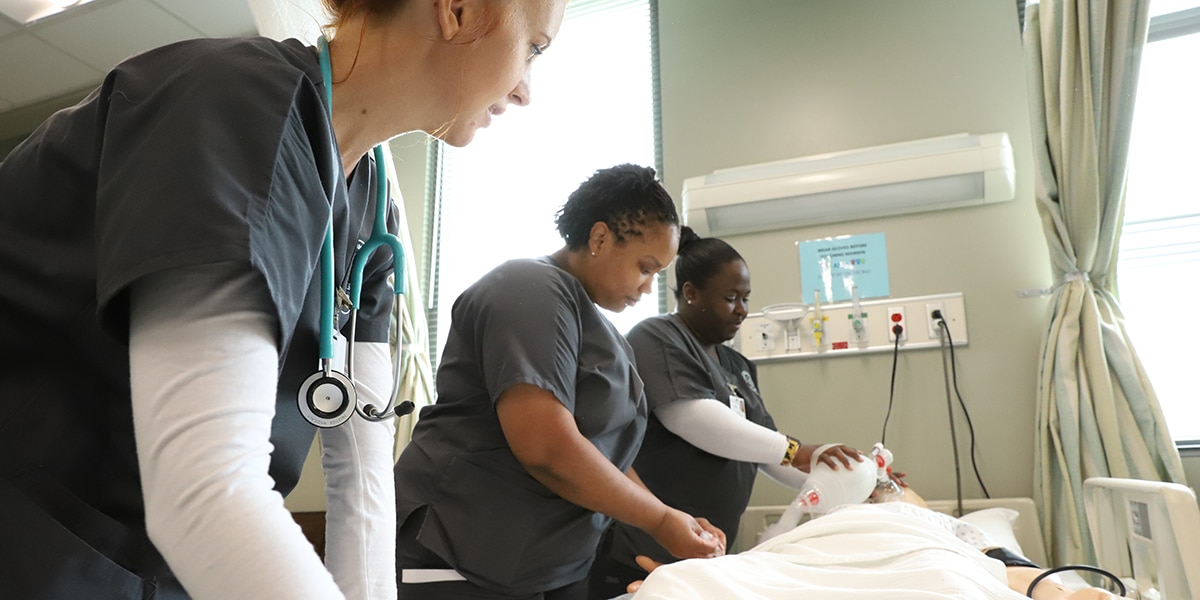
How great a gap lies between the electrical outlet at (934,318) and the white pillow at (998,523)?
597 mm

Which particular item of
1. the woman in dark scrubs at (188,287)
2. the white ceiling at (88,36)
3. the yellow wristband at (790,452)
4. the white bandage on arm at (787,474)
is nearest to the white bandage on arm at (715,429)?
the yellow wristband at (790,452)

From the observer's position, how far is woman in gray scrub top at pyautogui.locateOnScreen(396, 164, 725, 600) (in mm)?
1447

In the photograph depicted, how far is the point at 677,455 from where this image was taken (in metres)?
2.17

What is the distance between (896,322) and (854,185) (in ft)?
1.66

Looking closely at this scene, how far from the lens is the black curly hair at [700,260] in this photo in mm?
2385

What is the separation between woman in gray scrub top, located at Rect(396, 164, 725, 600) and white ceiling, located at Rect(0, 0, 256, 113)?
2.14 meters

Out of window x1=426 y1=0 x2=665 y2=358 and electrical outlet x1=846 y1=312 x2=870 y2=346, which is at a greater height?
window x1=426 y1=0 x2=665 y2=358

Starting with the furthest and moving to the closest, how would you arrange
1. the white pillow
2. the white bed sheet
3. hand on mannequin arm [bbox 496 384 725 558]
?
the white pillow < hand on mannequin arm [bbox 496 384 725 558] < the white bed sheet

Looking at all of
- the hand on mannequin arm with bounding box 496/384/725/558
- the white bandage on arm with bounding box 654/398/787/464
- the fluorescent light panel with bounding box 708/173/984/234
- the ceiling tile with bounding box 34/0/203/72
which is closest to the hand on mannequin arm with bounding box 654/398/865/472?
the white bandage on arm with bounding box 654/398/787/464

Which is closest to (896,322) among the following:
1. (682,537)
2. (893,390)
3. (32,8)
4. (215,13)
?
(893,390)

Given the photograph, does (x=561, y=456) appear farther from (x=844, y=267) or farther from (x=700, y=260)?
(x=844, y=267)

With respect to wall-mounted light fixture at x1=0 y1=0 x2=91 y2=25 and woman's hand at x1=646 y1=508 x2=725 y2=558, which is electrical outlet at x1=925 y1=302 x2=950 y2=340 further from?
wall-mounted light fixture at x1=0 y1=0 x2=91 y2=25

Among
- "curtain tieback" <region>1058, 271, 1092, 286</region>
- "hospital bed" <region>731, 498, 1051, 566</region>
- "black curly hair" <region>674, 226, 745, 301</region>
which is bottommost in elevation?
"hospital bed" <region>731, 498, 1051, 566</region>

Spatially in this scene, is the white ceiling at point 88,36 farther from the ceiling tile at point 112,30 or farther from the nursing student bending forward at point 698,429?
the nursing student bending forward at point 698,429
